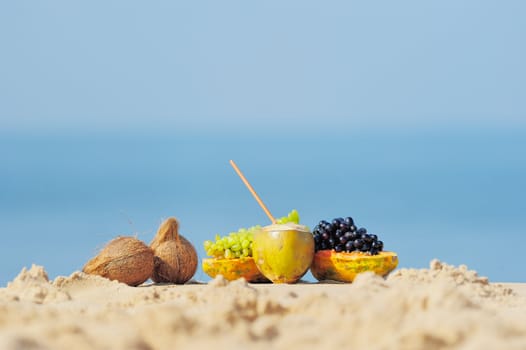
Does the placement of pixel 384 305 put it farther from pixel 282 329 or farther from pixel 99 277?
pixel 99 277

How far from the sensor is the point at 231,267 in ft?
19.9

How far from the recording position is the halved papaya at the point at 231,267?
604cm

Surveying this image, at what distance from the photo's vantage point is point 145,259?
232 inches

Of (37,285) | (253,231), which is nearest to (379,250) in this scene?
(253,231)

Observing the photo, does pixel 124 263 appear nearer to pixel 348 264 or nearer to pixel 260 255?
pixel 260 255

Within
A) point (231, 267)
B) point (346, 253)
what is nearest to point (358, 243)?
point (346, 253)

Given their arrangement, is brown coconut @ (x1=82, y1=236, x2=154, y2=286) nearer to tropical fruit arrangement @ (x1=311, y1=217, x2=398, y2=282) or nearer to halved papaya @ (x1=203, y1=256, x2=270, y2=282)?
halved papaya @ (x1=203, y1=256, x2=270, y2=282)

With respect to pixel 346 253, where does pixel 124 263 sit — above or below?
below

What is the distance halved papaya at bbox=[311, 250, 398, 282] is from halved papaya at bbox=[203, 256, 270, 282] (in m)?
0.48

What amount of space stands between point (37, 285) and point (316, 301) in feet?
7.60

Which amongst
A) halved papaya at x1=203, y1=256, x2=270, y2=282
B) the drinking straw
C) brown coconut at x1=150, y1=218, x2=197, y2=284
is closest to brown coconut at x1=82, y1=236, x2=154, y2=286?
brown coconut at x1=150, y1=218, x2=197, y2=284

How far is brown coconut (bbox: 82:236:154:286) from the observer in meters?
5.80

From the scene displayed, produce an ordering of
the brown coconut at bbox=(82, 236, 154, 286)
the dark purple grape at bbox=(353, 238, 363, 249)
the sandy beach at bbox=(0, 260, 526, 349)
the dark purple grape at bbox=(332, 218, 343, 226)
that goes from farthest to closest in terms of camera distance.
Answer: the dark purple grape at bbox=(332, 218, 343, 226) → the dark purple grape at bbox=(353, 238, 363, 249) → the brown coconut at bbox=(82, 236, 154, 286) → the sandy beach at bbox=(0, 260, 526, 349)

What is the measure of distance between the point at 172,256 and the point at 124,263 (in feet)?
1.30
